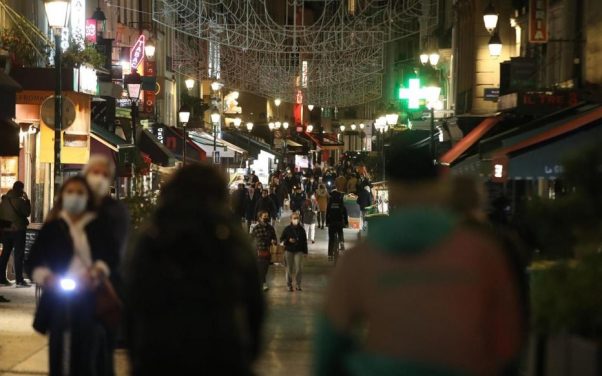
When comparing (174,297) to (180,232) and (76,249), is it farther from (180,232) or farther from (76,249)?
(76,249)

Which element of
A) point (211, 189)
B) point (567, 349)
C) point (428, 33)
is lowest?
point (567, 349)

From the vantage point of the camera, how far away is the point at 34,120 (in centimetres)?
2522

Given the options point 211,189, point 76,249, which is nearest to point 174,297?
point 211,189

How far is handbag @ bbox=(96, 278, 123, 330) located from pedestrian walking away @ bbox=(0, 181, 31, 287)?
1106 cm

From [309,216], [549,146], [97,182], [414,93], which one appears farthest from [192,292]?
[414,93]

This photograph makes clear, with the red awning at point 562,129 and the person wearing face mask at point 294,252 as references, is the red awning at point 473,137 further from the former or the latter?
the person wearing face mask at point 294,252

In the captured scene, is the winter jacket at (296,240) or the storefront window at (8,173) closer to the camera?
the winter jacket at (296,240)

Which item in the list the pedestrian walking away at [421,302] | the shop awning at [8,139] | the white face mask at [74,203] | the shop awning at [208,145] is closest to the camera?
the pedestrian walking away at [421,302]

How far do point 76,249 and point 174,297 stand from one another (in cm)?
320

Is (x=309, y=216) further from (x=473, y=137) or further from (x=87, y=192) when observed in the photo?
(x=87, y=192)

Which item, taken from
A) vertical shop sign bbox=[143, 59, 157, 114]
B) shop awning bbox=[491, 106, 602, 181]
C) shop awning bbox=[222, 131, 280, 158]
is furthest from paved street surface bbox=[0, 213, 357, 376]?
shop awning bbox=[222, 131, 280, 158]

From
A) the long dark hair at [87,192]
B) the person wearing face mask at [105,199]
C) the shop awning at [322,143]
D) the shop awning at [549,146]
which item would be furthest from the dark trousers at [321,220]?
the shop awning at [322,143]

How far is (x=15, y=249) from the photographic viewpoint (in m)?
19.2

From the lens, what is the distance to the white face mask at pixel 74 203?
820cm
